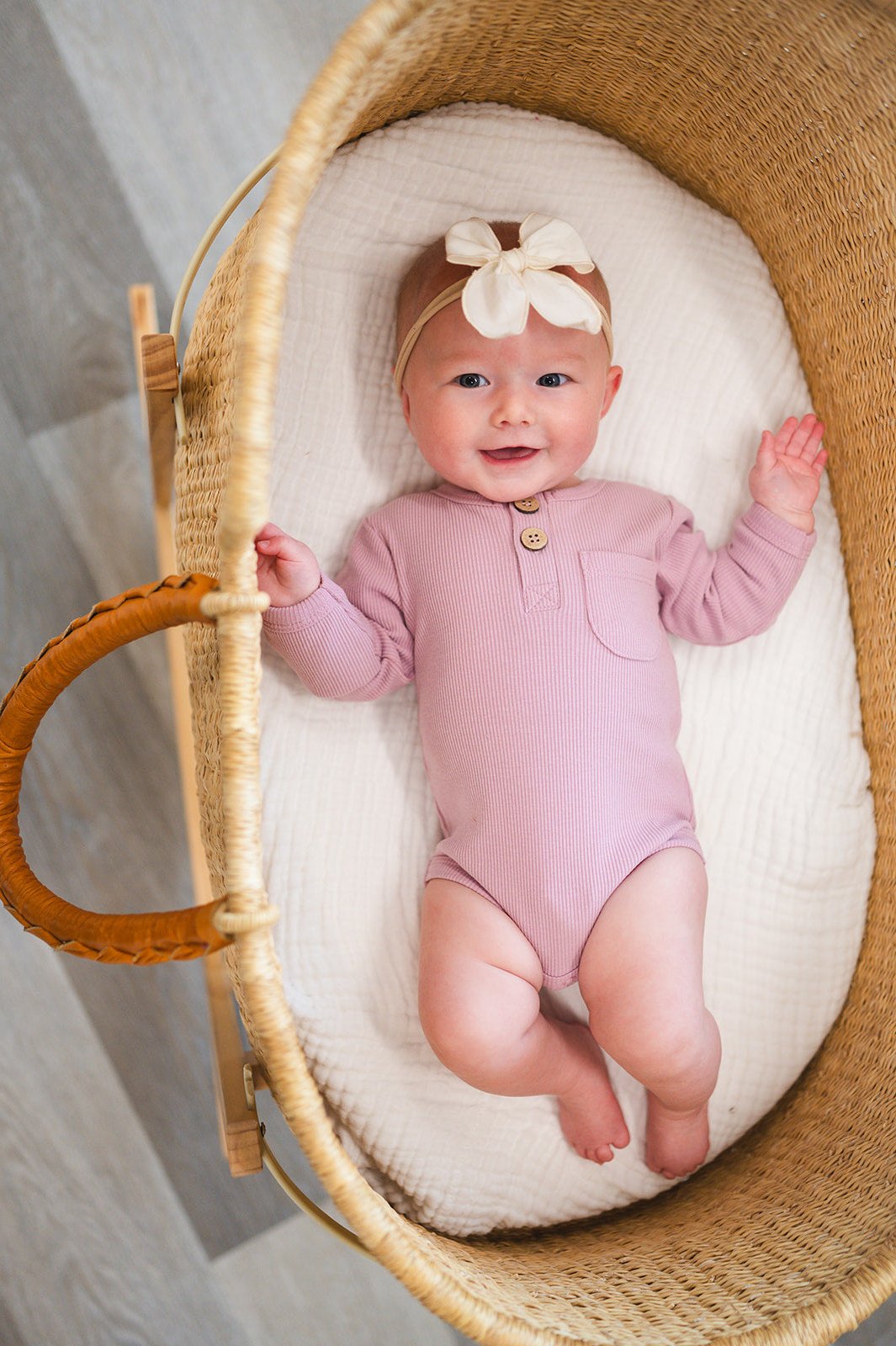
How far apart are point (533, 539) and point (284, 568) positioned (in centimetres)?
25

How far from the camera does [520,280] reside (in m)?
0.90

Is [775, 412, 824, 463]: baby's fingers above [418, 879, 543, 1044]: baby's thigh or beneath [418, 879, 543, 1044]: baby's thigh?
above

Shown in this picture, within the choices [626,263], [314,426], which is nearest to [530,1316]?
[314,426]

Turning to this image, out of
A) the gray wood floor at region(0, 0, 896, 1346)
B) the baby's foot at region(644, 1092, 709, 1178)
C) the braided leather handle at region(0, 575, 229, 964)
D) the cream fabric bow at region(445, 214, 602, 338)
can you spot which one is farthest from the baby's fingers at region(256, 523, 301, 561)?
the baby's foot at region(644, 1092, 709, 1178)

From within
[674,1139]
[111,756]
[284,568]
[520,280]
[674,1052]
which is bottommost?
[674,1139]

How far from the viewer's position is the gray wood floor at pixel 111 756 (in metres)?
1.24

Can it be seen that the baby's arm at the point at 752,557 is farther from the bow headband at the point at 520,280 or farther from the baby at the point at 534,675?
the bow headband at the point at 520,280

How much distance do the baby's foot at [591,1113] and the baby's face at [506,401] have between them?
1.82 feet

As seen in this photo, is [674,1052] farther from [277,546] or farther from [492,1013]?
[277,546]

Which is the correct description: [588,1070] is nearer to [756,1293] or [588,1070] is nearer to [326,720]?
[756,1293]

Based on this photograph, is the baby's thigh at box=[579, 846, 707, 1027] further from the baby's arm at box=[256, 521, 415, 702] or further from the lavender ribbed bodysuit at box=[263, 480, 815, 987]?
the baby's arm at box=[256, 521, 415, 702]

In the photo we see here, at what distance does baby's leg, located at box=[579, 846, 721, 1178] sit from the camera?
0.93m

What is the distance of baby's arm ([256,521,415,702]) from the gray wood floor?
407 millimetres

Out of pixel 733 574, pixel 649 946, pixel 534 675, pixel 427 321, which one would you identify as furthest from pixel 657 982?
pixel 427 321
